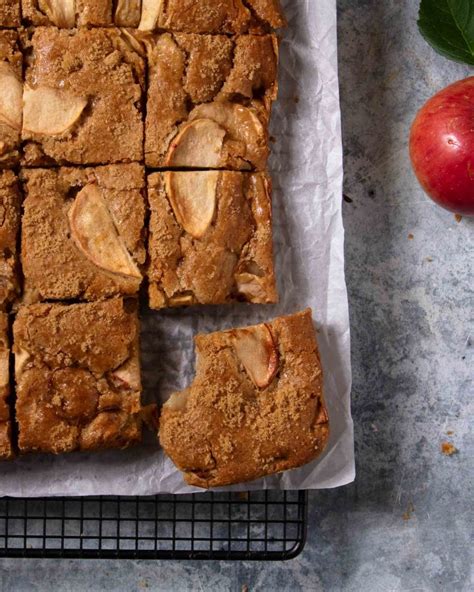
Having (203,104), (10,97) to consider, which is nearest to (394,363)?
(203,104)

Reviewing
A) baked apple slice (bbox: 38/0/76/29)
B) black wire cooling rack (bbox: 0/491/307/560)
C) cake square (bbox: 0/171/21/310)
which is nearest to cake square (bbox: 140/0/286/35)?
baked apple slice (bbox: 38/0/76/29)

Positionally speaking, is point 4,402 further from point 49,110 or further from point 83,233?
point 49,110

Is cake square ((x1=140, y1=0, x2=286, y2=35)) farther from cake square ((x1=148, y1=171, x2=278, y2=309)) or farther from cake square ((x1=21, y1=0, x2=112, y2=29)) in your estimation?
cake square ((x1=148, y1=171, x2=278, y2=309))

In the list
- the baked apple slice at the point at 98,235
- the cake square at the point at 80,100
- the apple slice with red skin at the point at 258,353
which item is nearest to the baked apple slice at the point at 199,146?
the cake square at the point at 80,100

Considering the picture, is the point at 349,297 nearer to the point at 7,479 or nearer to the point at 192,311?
the point at 192,311

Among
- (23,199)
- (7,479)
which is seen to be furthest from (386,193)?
(7,479)

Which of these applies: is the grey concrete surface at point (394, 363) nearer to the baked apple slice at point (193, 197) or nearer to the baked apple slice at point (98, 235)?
the baked apple slice at point (193, 197)
